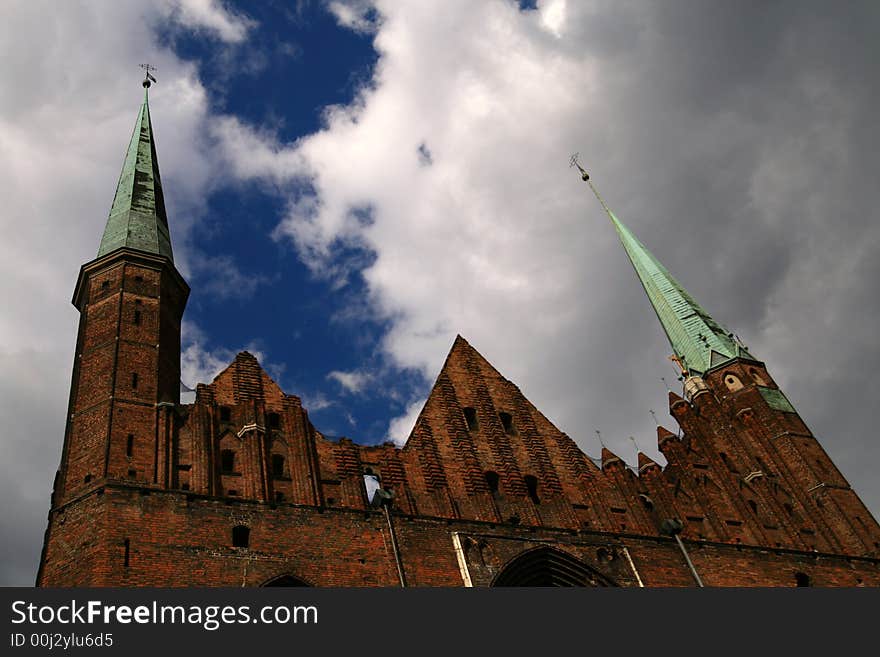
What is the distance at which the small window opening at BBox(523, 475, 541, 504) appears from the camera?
20781mm

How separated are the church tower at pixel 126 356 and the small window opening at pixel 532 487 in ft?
27.8

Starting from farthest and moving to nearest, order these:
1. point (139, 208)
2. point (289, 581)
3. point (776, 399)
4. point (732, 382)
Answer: point (732, 382)
point (776, 399)
point (139, 208)
point (289, 581)

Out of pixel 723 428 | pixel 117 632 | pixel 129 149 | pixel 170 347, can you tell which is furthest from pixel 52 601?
pixel 723 428

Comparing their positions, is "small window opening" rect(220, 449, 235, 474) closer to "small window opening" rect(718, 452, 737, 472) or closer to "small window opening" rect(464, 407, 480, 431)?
"small window opening" rect(464, 407, 480, 431)

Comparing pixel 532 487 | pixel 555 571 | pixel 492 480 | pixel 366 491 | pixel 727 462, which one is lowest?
pixel 555 571

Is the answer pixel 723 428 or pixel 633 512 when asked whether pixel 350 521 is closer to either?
pixel 633 512

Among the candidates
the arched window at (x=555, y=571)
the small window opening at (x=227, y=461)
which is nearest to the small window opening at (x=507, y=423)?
the arched window at (x=555, y=571)

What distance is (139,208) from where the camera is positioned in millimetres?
24406

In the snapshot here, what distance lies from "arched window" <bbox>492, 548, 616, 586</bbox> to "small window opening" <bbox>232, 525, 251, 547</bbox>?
5905 millimetres

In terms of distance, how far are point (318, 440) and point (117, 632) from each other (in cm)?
767

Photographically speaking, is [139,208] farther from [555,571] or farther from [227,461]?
[555,571]

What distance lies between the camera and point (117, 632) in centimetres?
1244

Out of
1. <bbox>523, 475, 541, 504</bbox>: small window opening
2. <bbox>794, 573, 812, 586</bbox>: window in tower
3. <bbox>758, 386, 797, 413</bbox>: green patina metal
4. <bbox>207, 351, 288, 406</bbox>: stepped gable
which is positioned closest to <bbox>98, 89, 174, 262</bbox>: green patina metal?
<bbox>207, 351, 288, 406</bbox>: stepped gable

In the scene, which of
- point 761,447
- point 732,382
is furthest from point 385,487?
point 732,382
